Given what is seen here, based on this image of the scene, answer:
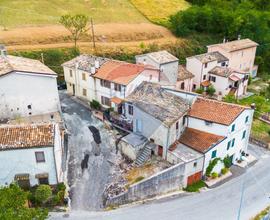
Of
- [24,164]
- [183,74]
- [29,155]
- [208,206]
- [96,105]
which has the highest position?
[29,155]

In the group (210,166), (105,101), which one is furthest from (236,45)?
(210,166)

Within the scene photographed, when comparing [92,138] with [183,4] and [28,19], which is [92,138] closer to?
[28,19]

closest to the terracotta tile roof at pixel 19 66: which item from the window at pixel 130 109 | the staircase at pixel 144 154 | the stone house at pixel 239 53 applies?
the window at pixel 130 109

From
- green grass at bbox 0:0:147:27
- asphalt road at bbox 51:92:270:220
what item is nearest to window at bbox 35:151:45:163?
asphalt road at bbox 51:92:270:220

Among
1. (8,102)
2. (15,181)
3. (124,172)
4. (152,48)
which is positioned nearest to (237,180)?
(124,172)

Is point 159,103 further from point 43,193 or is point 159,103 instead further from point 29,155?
point 43,193

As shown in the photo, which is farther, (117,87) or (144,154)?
(117,87)
